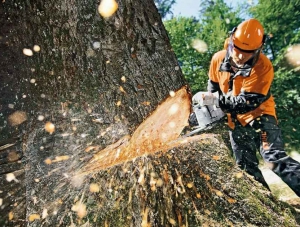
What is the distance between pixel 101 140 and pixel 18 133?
3.67ft

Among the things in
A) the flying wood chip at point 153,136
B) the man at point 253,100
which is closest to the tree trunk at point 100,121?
the flying wood chip at point 153,136

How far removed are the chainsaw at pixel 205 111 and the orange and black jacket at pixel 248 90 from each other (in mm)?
102

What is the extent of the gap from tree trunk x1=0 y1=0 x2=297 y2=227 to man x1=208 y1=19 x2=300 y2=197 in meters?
0.95

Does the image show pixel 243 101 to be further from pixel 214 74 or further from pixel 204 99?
pixel 214 74

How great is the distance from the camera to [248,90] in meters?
2.96

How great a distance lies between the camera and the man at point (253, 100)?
2822mm

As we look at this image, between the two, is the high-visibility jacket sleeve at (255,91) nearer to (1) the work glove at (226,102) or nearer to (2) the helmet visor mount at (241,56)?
(1) the work glove at (226,102)

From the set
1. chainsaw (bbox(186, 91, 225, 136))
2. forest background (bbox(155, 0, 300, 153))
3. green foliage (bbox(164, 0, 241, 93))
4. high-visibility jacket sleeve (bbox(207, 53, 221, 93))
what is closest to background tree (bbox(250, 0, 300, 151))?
forest background (bbox(155, 0, 300, 153))

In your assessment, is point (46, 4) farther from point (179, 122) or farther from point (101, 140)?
point (179, 122)

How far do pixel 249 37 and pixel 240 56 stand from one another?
0.69 ft

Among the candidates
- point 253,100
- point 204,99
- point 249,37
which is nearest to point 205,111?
point 204,99

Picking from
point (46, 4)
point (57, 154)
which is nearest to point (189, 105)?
point (57, 154)

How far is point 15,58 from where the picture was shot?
7.84ft

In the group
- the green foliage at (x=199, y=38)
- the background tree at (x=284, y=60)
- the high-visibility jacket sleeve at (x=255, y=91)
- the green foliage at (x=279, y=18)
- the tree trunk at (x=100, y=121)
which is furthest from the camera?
the green foliage at (x=279, y=18)
